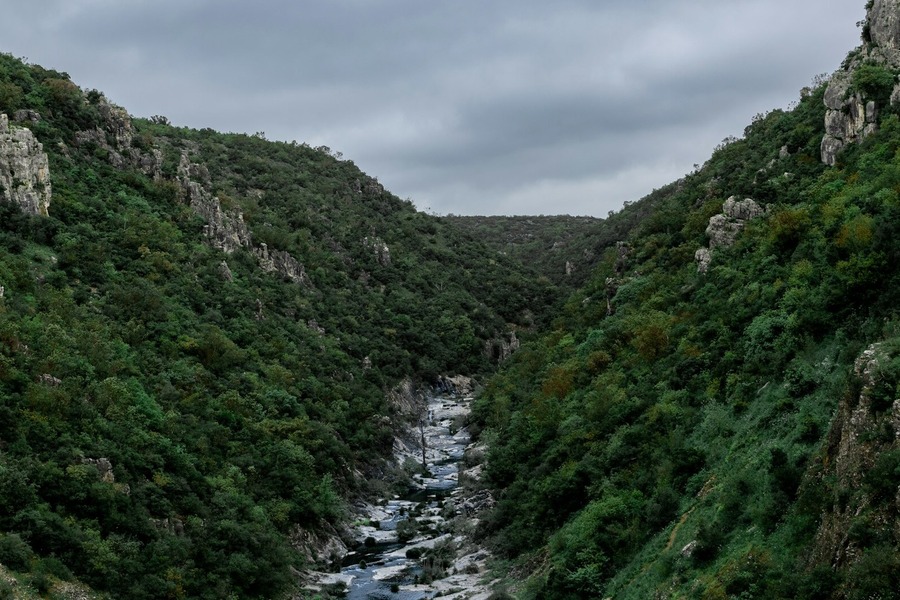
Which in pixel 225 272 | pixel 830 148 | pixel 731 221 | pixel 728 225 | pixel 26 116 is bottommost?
pixel 225 272

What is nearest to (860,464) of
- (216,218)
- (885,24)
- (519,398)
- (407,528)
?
(407,528)

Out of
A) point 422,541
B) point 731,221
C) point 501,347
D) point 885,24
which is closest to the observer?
point 885,24

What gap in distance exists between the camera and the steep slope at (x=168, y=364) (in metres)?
35.4

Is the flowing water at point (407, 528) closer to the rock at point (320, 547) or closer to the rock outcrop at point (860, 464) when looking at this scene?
the rock at point (320, 547)

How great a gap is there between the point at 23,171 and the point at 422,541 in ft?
131

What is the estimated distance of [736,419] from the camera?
32969mm

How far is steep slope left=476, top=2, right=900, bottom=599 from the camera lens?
2000 centimetres

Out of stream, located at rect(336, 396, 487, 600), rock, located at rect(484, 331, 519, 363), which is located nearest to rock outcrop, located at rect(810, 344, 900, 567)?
stream, located at rect(336, 396, 487, 600)

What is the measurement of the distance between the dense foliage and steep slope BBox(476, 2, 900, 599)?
94 millimetres

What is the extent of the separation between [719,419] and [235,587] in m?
25.5

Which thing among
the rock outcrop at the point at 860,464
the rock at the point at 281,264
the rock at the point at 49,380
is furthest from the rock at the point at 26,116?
the rock outcrop at the point at 860,464

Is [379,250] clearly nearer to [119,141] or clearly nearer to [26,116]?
[119,141]

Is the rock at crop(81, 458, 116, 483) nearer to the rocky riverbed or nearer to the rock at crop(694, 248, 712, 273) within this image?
the rocky riverbed

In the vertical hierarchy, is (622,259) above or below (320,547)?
above
